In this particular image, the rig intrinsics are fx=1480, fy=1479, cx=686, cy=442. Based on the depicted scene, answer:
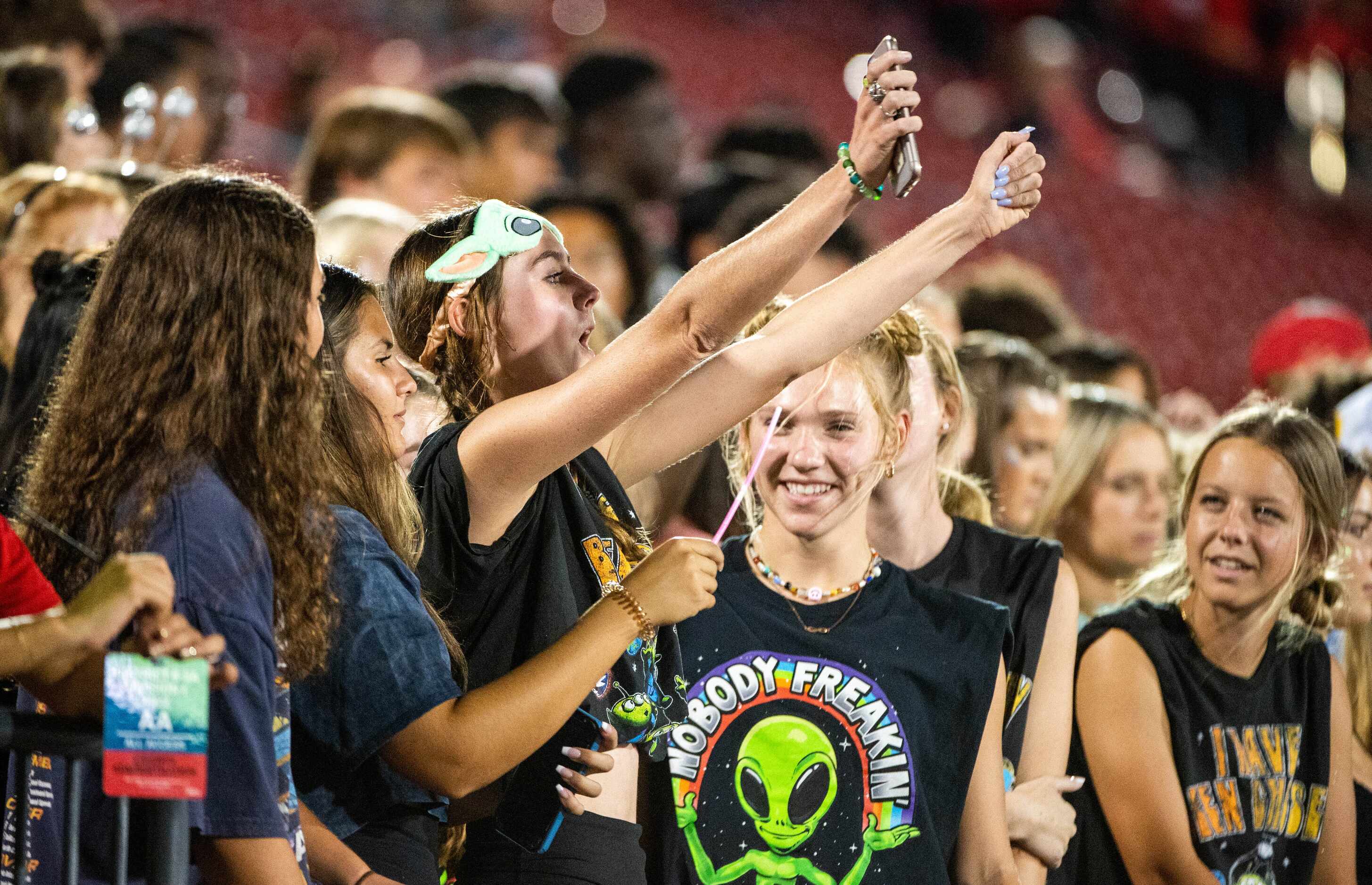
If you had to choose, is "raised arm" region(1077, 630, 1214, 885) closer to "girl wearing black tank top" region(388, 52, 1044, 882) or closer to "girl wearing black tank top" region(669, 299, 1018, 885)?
"girl wearing black tank top" region(669, 299, 1018, 885)

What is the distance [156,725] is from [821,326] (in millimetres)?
1161

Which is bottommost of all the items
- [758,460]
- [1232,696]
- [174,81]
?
[1232,696]

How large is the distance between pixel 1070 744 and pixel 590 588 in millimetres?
1230

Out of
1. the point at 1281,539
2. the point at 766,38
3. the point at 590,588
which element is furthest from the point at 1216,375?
the point at 590,588

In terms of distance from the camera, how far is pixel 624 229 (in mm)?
4668

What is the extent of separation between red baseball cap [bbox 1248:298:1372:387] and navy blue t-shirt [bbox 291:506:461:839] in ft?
13.9

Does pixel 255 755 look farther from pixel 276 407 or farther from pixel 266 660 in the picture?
A: pixel 276 407

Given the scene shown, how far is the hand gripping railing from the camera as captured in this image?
1479mm

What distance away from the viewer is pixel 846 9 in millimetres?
11875

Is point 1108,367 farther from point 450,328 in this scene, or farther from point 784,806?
point 450,328

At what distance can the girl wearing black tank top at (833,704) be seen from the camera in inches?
91.3


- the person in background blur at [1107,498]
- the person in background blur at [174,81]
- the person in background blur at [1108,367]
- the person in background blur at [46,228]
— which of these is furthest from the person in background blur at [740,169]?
the person in background blur at [46,228]

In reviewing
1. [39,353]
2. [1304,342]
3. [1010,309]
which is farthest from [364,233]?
[1304,342]

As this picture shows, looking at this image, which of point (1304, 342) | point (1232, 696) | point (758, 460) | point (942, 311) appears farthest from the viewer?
point (1304, 342)
